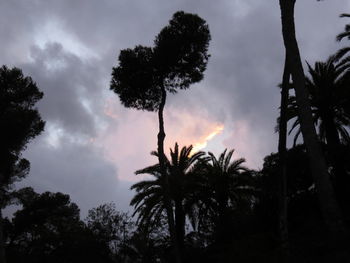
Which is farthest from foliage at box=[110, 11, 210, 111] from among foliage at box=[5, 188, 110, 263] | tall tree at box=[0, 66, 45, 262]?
foliage at box=[5, 188, 110, 263]

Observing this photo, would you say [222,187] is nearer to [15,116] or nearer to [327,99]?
[327,99]

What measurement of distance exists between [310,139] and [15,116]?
17.7 meters

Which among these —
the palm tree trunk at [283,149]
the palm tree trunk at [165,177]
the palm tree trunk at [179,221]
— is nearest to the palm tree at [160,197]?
the palm tree trunk at [179,221]

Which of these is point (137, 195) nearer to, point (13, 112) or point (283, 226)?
point (13, 112)

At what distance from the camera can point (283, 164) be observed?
12.5m

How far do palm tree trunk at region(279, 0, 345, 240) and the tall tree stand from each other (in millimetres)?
16363

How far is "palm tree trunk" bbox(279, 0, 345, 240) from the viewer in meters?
10.2

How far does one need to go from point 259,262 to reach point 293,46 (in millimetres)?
5924

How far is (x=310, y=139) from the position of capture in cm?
1113

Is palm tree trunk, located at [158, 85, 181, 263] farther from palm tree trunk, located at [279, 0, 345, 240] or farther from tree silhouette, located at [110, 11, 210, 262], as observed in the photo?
palm tree trunk, located at [279, 0, 345, 240]

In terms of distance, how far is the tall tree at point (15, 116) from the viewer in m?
24.0

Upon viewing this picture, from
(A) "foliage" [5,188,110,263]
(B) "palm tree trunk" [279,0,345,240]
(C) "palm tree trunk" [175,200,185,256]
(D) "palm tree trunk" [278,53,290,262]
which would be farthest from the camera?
(A) "foliage" [5,188,110,263]

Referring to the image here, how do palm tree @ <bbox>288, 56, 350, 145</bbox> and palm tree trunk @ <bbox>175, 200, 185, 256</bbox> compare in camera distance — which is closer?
palm tree @ <bbox>288, 56, 350, 145</bbox>

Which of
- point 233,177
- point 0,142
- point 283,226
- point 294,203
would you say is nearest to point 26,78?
point 0,142
